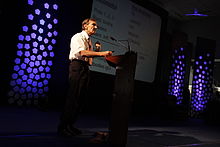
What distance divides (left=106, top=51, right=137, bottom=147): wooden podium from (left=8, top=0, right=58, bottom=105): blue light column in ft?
8.94

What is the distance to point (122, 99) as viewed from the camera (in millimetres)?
1831

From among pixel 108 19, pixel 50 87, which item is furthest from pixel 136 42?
pixel 50 87

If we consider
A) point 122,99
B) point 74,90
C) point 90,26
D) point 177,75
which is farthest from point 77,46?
point 177,75

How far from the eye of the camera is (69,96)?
2.09 m

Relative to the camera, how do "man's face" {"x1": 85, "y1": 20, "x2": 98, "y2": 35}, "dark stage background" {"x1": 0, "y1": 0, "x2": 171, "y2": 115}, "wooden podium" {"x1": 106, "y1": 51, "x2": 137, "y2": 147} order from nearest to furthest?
"wooden podium" {"x1": 106, "y1": 51, "x2": 137, "y2": 147} → "man's face" {"x1": 85, "y1": 20, "x2": 98, "y2": 35} → "dark stage background" {"x1": 0, "y1": 0, "x2": 171, "y2": 115}

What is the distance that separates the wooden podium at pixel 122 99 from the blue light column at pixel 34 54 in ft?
8.94

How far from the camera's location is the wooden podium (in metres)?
1.80

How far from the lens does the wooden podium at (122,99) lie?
1797 millimetres

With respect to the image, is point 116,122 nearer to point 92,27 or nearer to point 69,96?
point 69,96

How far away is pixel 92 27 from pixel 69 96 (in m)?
0.70

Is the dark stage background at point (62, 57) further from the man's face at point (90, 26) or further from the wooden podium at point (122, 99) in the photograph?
the wooden podium at point (122, 99)

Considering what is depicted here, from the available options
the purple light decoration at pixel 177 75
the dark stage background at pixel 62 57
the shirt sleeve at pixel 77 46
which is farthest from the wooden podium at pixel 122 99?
the purple light decoration at pixel 177 75

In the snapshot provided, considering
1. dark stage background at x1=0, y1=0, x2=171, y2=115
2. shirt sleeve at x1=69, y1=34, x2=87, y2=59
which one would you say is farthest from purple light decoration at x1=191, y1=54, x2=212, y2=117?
shirt sleeve at x1=69, y1=34, x2=87, y2=59

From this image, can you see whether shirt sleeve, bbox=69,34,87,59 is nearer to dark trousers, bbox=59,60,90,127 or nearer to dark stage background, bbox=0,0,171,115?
dark trousers, bbox=59,60,90,127
